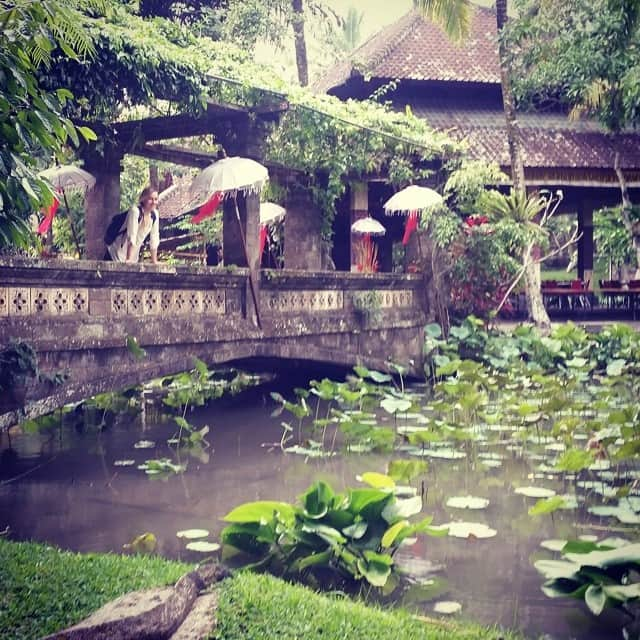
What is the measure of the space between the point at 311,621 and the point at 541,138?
619 inches

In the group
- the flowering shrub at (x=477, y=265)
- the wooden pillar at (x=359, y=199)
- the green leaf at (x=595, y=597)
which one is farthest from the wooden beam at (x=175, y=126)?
the green leaf at (x=595, y=597)

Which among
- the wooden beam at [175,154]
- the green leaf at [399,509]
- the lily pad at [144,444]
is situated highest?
the wooden beam at [175,154]

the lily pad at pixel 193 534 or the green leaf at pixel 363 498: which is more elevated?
the green leaf at pixel 363 498

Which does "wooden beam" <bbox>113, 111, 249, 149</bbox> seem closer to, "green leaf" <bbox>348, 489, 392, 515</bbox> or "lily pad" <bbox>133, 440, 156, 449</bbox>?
"lily pad" <bbox>133, 440, 156, 449</bbox>

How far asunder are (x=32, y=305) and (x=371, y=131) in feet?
23.2

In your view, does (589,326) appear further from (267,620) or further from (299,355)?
(267,620)

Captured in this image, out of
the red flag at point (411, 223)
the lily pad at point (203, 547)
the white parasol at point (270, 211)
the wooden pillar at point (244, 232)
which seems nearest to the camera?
the lily pad at point (203, 547)

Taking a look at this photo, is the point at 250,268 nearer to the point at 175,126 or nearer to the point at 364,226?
the point at 175,126

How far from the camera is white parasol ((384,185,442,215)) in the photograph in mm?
13070

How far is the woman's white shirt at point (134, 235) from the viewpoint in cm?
974

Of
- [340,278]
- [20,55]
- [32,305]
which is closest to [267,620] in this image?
[20,55]

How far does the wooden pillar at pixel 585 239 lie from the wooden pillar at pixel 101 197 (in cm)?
1090

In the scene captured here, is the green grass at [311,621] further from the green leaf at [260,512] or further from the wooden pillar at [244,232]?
the wooden pillar at [244,232]

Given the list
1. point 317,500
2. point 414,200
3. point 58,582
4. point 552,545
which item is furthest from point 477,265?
point 58,582
